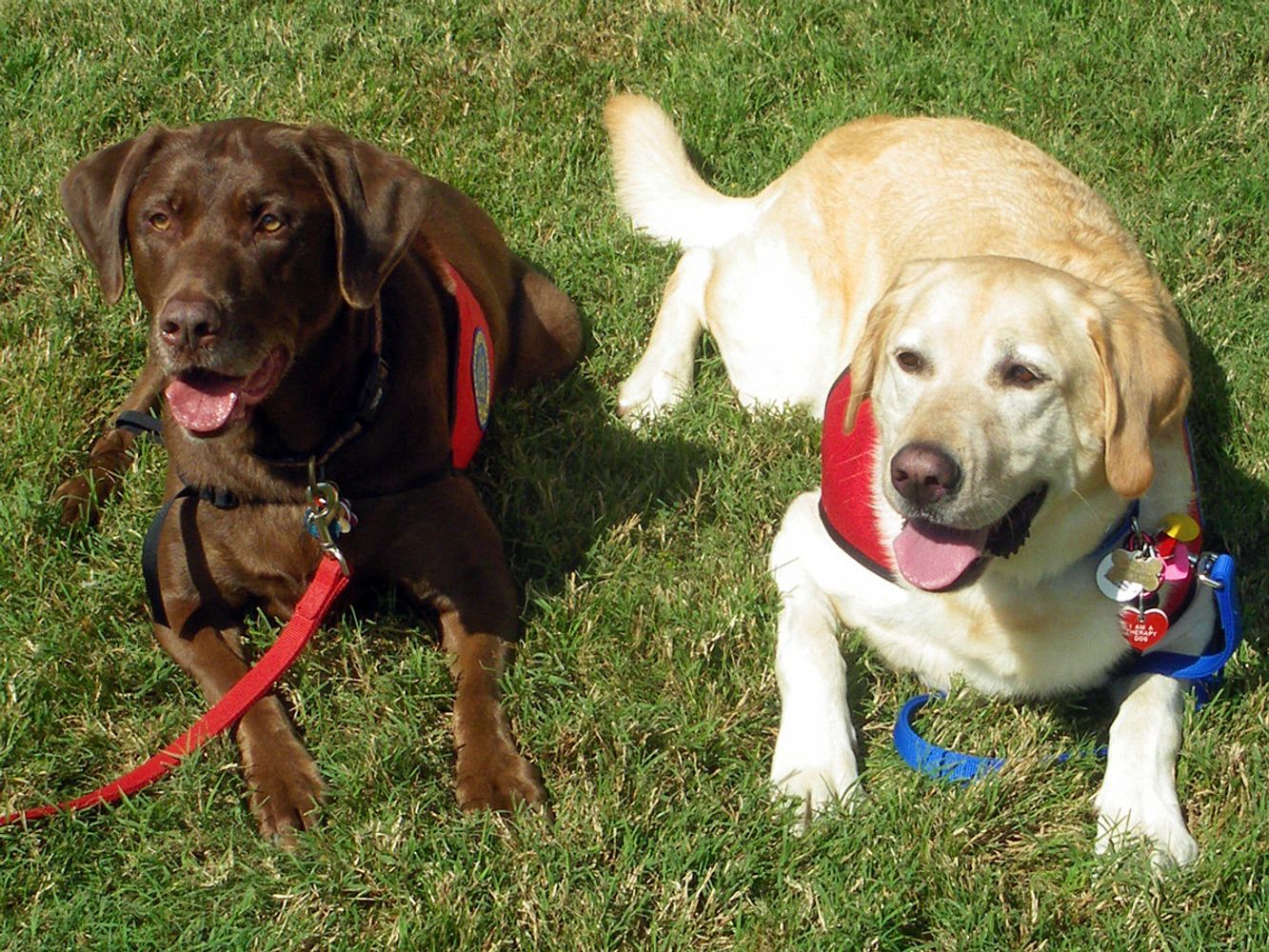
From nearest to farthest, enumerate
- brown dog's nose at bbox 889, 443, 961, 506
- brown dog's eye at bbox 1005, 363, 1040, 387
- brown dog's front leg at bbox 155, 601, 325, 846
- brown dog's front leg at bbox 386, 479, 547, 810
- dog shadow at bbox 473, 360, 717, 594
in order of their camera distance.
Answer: brown dog's nose at bbox 889, 443, 961, 506, brown dog's eye at bbox 1005, 363, 1040, 387, brown dog's front leg at bbox 155, 601, 325, 846, brown dog's front leg at bbox 386, 479, 547, 810, dog shadow at bbox 473, 360, 717, 594

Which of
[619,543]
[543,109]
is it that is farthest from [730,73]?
[619,543]

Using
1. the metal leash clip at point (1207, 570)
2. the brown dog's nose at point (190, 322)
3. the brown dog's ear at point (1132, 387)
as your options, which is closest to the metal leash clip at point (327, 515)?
the brown dog's nose at point (190, 322)

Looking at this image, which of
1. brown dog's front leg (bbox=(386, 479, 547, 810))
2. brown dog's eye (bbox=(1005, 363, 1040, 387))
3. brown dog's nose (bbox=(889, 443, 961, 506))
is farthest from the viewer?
brown dog's front leg (bbox=(386, 479, 547, 810))

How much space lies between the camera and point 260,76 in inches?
202

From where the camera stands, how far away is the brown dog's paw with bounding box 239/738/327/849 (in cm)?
279

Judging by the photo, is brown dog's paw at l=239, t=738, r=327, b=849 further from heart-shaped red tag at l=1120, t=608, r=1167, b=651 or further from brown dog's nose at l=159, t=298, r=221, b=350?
heart-shaped red tag at l=1120, t=608, r=1167, b=651

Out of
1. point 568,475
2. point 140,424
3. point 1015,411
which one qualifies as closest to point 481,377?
point 568,475

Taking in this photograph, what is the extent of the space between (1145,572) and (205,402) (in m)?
1.98

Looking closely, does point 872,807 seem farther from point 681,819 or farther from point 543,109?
point 543,109

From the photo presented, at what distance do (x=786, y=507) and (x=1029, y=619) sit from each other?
909 mm

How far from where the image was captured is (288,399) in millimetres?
3020

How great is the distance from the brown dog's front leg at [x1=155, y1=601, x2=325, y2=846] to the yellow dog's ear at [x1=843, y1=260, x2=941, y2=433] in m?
1.41

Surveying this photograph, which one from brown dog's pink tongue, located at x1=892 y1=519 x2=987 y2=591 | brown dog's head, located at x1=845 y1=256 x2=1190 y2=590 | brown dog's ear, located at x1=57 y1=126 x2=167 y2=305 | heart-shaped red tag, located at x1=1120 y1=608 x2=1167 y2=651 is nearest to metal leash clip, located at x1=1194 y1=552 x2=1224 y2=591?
heart-shaped red tag, located at x1=1120 y1=608 x2=1167 y2=651

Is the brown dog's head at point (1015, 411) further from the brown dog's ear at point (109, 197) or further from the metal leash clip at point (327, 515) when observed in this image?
the brown dog's ear at point (109, 197)
